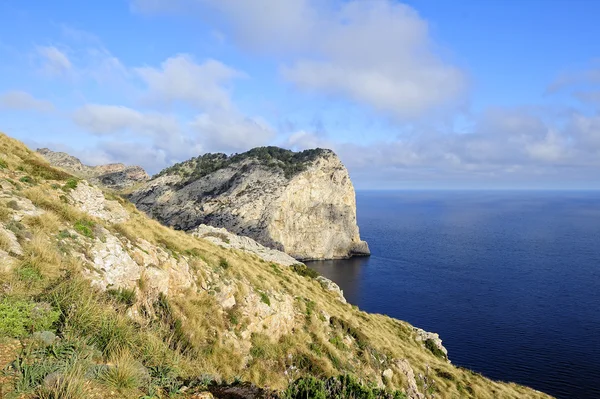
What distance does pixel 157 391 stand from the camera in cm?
705

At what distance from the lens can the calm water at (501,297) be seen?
49.5 m

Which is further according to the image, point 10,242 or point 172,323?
point 172,323

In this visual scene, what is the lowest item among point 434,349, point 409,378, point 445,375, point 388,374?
point 434,349

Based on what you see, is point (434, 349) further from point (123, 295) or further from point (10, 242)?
point (10, 242)

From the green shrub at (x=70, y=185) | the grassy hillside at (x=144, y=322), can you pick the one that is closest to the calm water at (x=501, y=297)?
the grassy hillside at (x=144, y=322)

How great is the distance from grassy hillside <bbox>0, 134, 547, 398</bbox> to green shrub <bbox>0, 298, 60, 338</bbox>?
2cm

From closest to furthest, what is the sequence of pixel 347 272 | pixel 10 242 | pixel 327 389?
pixel 327 389, pixel 10 242, pixel 347 272

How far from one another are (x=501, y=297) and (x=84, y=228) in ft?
278

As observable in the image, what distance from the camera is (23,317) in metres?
7.61

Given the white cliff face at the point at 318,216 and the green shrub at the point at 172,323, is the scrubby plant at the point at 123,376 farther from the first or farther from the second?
the white cliff face at the point at 318,216

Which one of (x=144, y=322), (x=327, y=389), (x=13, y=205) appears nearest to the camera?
(x=327, y=389)

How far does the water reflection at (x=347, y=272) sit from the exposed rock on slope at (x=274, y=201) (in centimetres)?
639

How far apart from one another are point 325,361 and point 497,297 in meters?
72.0

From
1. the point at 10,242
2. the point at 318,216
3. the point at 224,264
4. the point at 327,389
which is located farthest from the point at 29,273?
the point at 318,216
